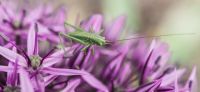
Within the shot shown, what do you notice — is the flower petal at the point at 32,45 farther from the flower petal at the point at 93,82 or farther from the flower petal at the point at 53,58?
the flower petal at the point at 93,82

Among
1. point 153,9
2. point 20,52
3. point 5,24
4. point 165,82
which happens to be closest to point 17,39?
point 5,24

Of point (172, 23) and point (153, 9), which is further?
point (153, 9)

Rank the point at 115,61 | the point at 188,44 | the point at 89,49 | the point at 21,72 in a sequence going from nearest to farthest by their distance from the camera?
1. the point at 21,72
2. the point at 89,49
3. the point at 115,61
4. the point at 188,44

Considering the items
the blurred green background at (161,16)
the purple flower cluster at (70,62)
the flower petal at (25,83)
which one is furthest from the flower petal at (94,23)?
the blurred green background at (161,16)

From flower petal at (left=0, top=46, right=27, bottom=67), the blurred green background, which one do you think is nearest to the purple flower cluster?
flower petal at (left=0, top=46, right=27, bottom=67)

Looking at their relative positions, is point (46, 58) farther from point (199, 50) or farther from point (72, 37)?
point (199, 50)

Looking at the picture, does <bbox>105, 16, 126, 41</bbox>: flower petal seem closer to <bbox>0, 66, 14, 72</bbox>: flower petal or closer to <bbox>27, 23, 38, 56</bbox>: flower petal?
<bbox>27, 23, 38, 56</bbox>: flower petal

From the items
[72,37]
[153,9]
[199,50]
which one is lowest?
[72,37]
